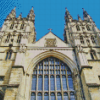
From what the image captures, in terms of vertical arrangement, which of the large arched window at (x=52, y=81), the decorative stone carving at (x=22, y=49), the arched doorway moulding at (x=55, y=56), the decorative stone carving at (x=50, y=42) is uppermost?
the decorative stone carving at (x=50, y=42)

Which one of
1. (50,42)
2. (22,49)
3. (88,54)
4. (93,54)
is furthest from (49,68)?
(93,54)

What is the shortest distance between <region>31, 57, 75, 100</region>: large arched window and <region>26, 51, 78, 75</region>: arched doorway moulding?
1.17 ft

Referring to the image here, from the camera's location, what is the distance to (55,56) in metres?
13.2

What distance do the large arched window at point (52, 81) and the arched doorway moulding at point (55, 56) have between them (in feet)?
1.17

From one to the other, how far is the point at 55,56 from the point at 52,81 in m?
3.07

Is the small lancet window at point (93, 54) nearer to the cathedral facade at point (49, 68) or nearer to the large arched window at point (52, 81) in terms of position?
the cathedral facade at point (49, 68)

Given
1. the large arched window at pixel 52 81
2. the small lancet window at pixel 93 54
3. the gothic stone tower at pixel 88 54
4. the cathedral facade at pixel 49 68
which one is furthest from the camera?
the small lancet window at pixel 93 54

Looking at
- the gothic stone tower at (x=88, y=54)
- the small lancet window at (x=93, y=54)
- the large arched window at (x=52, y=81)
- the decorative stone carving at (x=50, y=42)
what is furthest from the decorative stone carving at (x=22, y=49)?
the small lancet window at (x=93, y=54)

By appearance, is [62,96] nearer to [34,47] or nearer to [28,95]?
[28,95]

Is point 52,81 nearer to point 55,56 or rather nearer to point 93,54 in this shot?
point 55,56

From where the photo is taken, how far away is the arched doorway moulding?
11.5 meters

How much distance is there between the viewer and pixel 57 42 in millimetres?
15094

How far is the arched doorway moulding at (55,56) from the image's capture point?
11.5m

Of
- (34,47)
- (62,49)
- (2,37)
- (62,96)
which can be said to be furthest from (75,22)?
(62,96)
